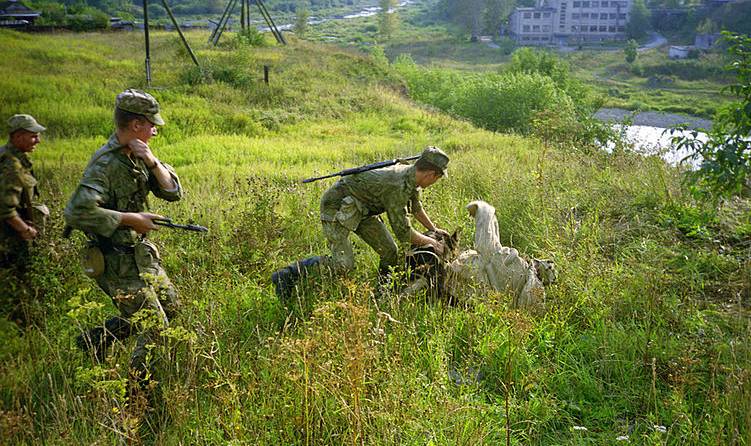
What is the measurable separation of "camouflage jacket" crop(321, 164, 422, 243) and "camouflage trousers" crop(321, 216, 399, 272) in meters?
0.08

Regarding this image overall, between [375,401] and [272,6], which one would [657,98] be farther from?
[272,6]

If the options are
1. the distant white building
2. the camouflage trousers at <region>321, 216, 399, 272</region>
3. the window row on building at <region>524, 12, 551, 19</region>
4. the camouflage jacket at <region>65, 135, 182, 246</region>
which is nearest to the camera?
the camouflage jacket at <region>65, 135, 182, 246</region>

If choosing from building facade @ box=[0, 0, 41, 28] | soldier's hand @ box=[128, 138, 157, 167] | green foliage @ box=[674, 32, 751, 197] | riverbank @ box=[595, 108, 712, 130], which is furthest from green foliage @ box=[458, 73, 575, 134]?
soldier's hand @ box=[128, 138, 157, 167]

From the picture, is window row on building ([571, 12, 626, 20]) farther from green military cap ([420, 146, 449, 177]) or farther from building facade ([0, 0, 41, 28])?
green military cap ([420, 146, 449, 177])

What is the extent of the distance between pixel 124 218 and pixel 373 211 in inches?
83.7

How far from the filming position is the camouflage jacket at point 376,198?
4.74 metres

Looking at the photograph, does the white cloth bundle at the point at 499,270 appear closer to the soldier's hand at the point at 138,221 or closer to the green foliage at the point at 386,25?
the soldier's hand at the point at 138,221

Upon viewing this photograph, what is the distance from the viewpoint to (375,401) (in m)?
3.19

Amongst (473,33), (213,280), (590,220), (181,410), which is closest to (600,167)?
(590,220)

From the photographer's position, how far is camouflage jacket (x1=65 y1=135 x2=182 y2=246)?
357 centimetres

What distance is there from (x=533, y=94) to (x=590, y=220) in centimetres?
1632

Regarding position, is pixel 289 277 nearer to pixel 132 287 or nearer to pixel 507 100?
pixel 132 287

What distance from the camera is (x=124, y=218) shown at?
3.61 meters

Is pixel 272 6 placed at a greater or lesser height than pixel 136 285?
greater
